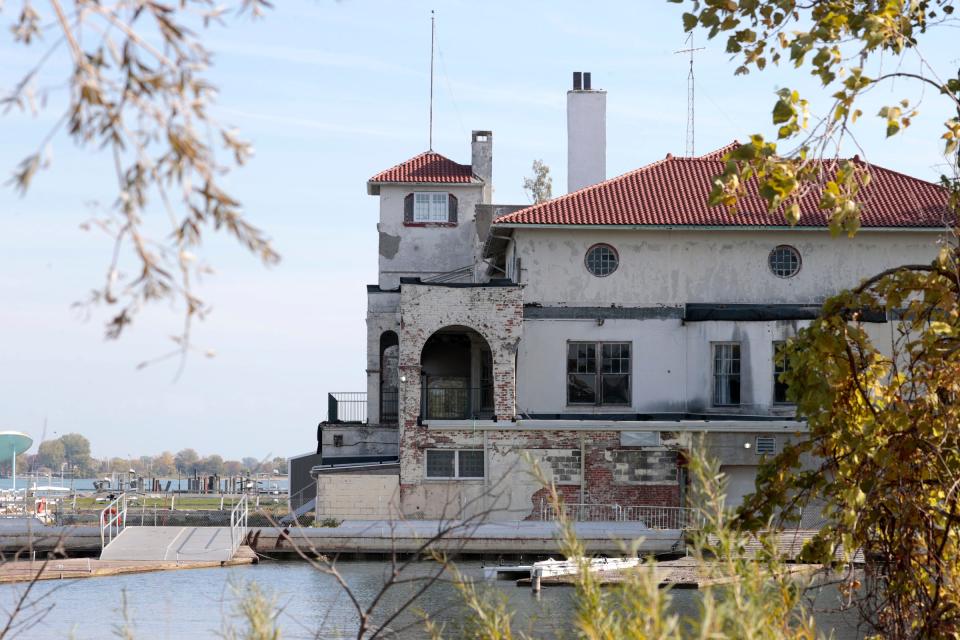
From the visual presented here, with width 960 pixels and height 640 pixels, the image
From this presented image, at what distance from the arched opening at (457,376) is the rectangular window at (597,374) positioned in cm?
254

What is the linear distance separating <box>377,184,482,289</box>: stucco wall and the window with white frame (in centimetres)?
973

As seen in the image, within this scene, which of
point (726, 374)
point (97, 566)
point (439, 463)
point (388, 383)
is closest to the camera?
point (97, 566)

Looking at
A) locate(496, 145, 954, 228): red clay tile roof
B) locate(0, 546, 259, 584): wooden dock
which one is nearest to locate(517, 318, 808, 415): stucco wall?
locate(496, 145, 954, 228): red clay tile roof

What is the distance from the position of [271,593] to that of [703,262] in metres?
21.3

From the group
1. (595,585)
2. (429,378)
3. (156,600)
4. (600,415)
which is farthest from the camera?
(429,378)

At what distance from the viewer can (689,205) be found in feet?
129

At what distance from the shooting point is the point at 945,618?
912 cm

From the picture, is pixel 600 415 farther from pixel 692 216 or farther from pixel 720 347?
pixel 692 216

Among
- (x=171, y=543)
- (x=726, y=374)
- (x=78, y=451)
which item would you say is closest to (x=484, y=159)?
(x=726, y=374)

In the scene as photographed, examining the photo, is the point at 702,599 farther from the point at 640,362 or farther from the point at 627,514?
the point at 640,362

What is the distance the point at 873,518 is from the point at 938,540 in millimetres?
471

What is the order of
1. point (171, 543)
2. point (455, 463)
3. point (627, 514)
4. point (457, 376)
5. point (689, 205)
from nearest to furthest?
point (171, 543), point (627, 514), point (455, 463), point (689, 205), point (457, 376)

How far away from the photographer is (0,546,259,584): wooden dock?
29.2 m

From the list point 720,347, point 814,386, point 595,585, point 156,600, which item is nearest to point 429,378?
point 720,347
